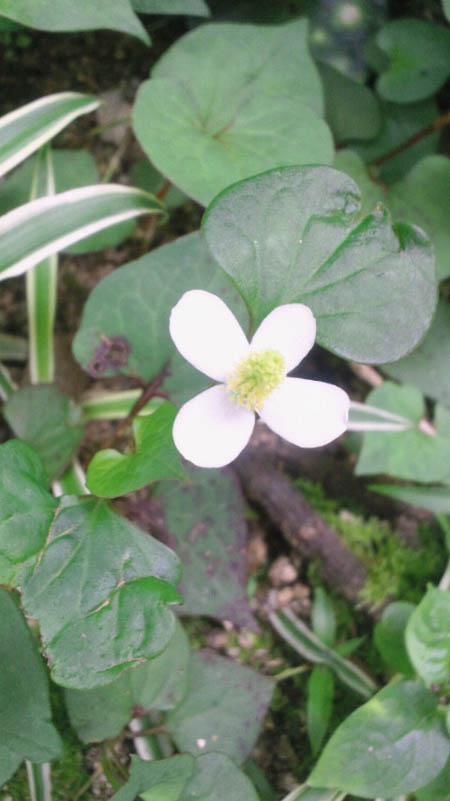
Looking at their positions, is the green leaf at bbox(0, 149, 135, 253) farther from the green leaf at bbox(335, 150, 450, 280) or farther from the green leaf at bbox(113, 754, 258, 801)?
the green leaf at bbox(113, 754, 258, 801)

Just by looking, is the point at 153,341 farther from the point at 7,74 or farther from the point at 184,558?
the point at 7,74

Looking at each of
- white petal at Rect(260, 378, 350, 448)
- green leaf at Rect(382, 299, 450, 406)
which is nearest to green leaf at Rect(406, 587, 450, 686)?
white petal at Rect(260, 378, 350, 448)

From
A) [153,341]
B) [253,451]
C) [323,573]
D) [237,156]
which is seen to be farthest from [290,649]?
[237,156]

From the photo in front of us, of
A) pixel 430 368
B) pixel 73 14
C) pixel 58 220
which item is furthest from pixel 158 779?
pixel 73 14

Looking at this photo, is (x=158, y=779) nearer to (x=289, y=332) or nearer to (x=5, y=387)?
(x=289, y=332)

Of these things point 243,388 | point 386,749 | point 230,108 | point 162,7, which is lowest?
point 386,749
